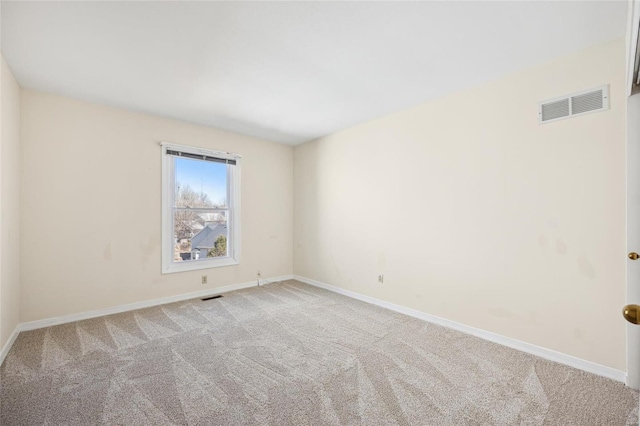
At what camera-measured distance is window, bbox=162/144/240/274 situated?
12.7 ft

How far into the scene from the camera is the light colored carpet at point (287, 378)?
1700 mm

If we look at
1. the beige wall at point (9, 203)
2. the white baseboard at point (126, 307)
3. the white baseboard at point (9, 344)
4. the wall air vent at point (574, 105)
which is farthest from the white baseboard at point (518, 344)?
the beige wall at point (9, 203)

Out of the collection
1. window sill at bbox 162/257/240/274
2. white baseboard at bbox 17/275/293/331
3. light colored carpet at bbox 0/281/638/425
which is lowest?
light colored carpet at bbox 0/281/638/425

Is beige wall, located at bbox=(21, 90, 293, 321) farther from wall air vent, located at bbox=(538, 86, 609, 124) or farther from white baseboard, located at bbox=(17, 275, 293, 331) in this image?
wall air vent, located at bbox=(538, 86, 609, 124)

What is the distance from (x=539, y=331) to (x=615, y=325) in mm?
491

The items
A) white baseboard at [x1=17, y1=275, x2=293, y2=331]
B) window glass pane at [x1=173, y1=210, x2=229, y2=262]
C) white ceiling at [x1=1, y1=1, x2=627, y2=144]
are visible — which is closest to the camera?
white ceiling at [x1=1, y1=1, x2=627, y2=144]

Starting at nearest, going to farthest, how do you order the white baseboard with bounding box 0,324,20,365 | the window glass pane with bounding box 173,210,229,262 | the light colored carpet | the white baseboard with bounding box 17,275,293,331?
1. the light colored carpet
2. the white baseboard with bounding box 0,324,20,365
3. the white baseboard with bounding box 17,275,293,331
4. the window glass pane with bounding box 173,210,229,262

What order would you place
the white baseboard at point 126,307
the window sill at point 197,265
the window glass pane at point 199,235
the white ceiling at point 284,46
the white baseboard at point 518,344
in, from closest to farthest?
1. the white ceiling at point 284,46
2. the white baseboard at point 518,344
3. the white baseboard at point 126,307
4. the window sill at point 197,265
5. the window glass pane at point 199,235

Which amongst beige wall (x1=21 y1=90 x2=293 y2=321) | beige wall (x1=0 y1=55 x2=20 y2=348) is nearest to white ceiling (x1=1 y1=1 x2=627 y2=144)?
beige wall (x1=0 y1=55 x2=20 y2=348)

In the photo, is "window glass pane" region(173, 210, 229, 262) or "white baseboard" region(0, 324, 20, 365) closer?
"white baseboard" region(0, 324, 20, 365)

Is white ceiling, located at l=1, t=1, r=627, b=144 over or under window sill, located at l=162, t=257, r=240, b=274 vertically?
over

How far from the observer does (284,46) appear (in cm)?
220

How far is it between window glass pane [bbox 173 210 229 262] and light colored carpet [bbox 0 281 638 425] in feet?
3.82

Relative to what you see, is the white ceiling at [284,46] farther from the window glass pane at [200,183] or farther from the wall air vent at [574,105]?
the window glass pane at [200,183]
